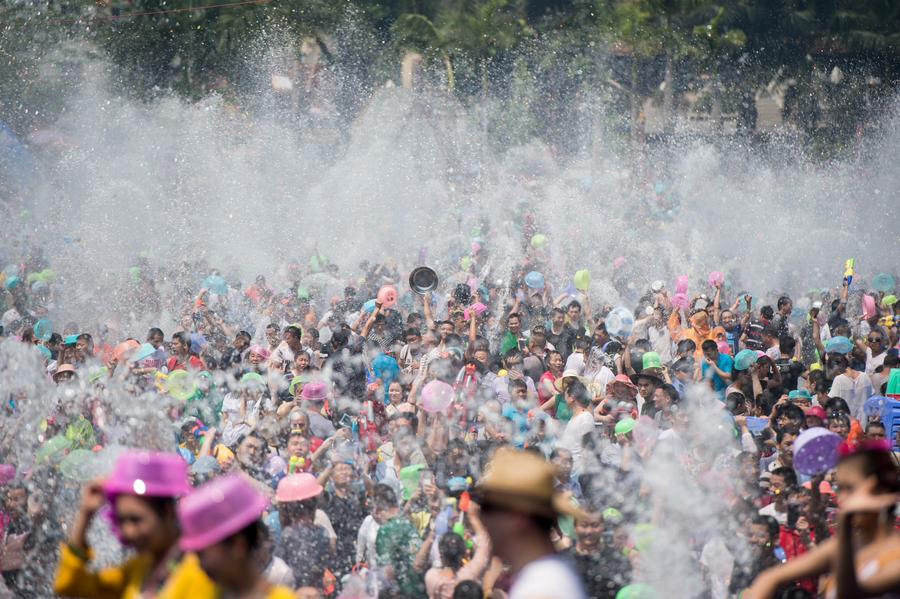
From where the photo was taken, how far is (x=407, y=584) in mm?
5656

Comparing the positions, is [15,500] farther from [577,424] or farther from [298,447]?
[577,424]

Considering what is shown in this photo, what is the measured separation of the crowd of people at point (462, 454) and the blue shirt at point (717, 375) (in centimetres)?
2

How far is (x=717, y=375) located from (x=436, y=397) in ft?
8.33

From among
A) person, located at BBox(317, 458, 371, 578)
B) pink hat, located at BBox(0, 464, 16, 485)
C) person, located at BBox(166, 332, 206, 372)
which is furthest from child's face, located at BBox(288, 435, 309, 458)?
person, located at BBox(166, 332, 206, 372)

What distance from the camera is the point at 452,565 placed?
5426 mm

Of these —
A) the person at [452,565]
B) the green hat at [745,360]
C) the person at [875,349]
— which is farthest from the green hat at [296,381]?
the person at [875,349]

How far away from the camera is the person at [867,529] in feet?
9.13

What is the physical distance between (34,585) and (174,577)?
3.95 m

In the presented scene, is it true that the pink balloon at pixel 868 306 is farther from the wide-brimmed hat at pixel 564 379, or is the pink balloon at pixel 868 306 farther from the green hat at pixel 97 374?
the green hat at pixel 97 374

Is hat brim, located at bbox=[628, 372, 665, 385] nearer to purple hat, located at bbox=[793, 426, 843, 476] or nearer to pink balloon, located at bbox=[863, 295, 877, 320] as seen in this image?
purple hat, located at bbox=[793, 426, 843, 476]

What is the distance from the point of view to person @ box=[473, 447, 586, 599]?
2549mm

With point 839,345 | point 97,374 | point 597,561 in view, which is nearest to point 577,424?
point 597,561

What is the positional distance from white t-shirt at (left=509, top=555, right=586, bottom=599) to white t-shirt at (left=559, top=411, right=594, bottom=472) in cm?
484

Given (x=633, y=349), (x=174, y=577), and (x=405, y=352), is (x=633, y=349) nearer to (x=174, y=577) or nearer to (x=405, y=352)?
(x=405, y=352)
